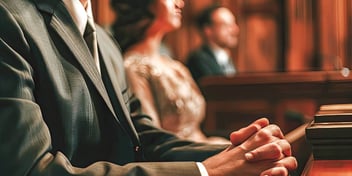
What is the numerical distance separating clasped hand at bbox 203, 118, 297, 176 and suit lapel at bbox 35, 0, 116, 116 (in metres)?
0.41

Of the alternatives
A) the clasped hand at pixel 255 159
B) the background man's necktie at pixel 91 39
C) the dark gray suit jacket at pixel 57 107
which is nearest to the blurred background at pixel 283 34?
the background man's necktie at pixel 91 39

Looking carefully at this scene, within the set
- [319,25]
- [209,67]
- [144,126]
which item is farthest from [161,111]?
[319,25]

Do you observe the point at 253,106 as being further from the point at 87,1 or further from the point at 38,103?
the point at 38,103

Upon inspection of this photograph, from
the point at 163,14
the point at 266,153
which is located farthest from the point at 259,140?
the point at 163,14

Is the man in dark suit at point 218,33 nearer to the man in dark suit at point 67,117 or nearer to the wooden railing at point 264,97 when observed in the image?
→ the wooden railing at point 264,97

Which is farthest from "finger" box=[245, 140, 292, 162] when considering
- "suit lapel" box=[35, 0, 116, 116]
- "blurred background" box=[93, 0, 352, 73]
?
"blurred background" box=[93, 0, 352, 73]

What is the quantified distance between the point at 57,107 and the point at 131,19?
2428 millimetres

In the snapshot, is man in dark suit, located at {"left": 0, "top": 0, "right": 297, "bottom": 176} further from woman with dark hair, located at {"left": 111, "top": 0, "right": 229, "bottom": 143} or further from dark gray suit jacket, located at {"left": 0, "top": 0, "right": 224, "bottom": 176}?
woman with dark hair, located at {"left": 111, "top": 0, "right": 229, "bottom": 143}

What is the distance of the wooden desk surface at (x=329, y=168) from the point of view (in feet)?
5.16

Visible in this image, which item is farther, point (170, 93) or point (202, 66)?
point (202, 66)

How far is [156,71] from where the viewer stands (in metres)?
4.09

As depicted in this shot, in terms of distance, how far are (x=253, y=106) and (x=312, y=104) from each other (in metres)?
0.59

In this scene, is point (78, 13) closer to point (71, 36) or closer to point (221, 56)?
point (71, 36)

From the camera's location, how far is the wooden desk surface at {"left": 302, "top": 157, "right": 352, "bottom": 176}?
1.57m
